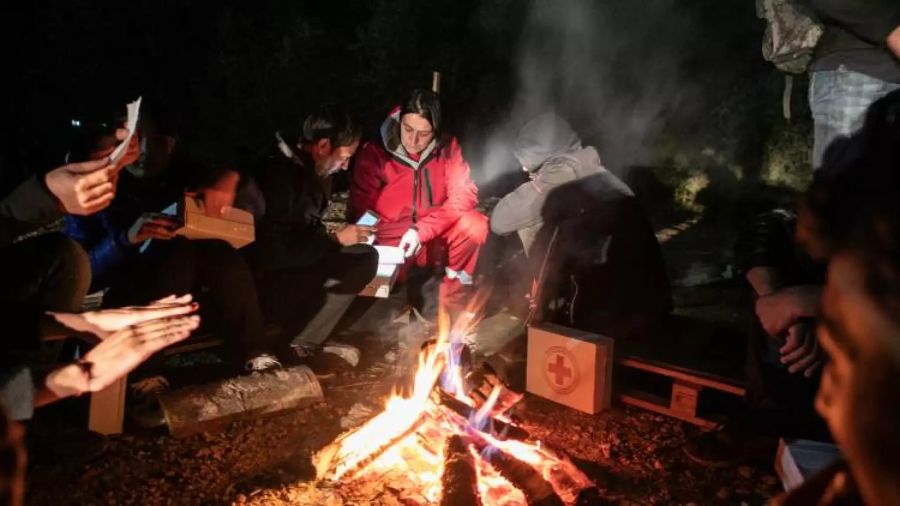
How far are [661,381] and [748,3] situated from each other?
1215 centimetres

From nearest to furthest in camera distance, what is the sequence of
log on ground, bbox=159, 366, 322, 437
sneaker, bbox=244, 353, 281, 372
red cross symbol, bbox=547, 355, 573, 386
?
log on ground, bbox=159, 366, 322, 437, red cross symbol, bbox=547, 355, 573, 386, sneaker, bbox=244, 353, 281, 372

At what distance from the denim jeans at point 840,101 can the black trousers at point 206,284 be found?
376 centimetres

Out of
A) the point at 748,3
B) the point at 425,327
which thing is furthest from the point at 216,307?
the point at 748,3

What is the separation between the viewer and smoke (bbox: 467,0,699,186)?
46.9 feet

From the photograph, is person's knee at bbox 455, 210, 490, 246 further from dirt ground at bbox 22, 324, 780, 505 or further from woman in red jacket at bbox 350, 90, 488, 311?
dirt ground at bbox 22, 324, 780, 505

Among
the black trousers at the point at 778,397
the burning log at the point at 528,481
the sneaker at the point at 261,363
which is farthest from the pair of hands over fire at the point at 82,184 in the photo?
the black trousers at the point at 778,397

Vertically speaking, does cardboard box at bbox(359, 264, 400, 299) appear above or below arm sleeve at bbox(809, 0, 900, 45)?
below

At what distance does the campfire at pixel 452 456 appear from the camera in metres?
2.70

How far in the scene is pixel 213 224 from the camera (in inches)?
140

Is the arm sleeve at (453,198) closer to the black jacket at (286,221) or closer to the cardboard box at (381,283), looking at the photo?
the cardboard box at (381,283)

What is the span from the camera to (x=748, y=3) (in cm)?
1332

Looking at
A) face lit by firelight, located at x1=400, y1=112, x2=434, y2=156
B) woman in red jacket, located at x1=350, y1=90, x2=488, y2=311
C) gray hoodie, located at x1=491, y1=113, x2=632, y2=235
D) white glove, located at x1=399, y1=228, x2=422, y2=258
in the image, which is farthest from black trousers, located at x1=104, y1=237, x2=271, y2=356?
gray hoodie, located at x1=491, y1=113, x2=632, y2=235

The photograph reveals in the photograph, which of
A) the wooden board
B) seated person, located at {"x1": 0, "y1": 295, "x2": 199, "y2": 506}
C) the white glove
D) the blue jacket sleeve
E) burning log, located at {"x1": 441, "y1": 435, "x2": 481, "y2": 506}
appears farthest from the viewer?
the white glove

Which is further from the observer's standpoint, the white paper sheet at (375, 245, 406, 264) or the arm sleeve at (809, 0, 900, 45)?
the white paper sheet at (375, 245, 406, 264)
